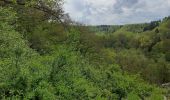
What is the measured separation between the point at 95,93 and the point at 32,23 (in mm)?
25920

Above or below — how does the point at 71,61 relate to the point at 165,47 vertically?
above

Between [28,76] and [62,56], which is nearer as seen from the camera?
[28,76]

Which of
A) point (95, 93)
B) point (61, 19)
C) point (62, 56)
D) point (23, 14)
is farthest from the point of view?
point (61, 19)

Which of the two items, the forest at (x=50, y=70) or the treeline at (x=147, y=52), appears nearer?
the forest at (x=50, y=70)

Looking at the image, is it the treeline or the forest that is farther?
the treeline

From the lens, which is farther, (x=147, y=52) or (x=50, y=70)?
(x=147, y=52)

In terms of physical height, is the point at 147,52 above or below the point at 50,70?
below

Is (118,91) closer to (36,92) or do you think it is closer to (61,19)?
(36,92)

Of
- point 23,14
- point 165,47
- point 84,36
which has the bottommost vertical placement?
point 165,47

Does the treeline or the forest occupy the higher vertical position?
the forest

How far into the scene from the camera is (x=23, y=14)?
43.2 m

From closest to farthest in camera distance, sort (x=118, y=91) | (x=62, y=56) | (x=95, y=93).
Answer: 1. (x=62, y=56)
2. (x=95, y=93)
3. (x=118, y=91)

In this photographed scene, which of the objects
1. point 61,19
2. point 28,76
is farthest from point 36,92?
point 61,19

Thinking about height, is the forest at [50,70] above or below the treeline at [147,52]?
above
